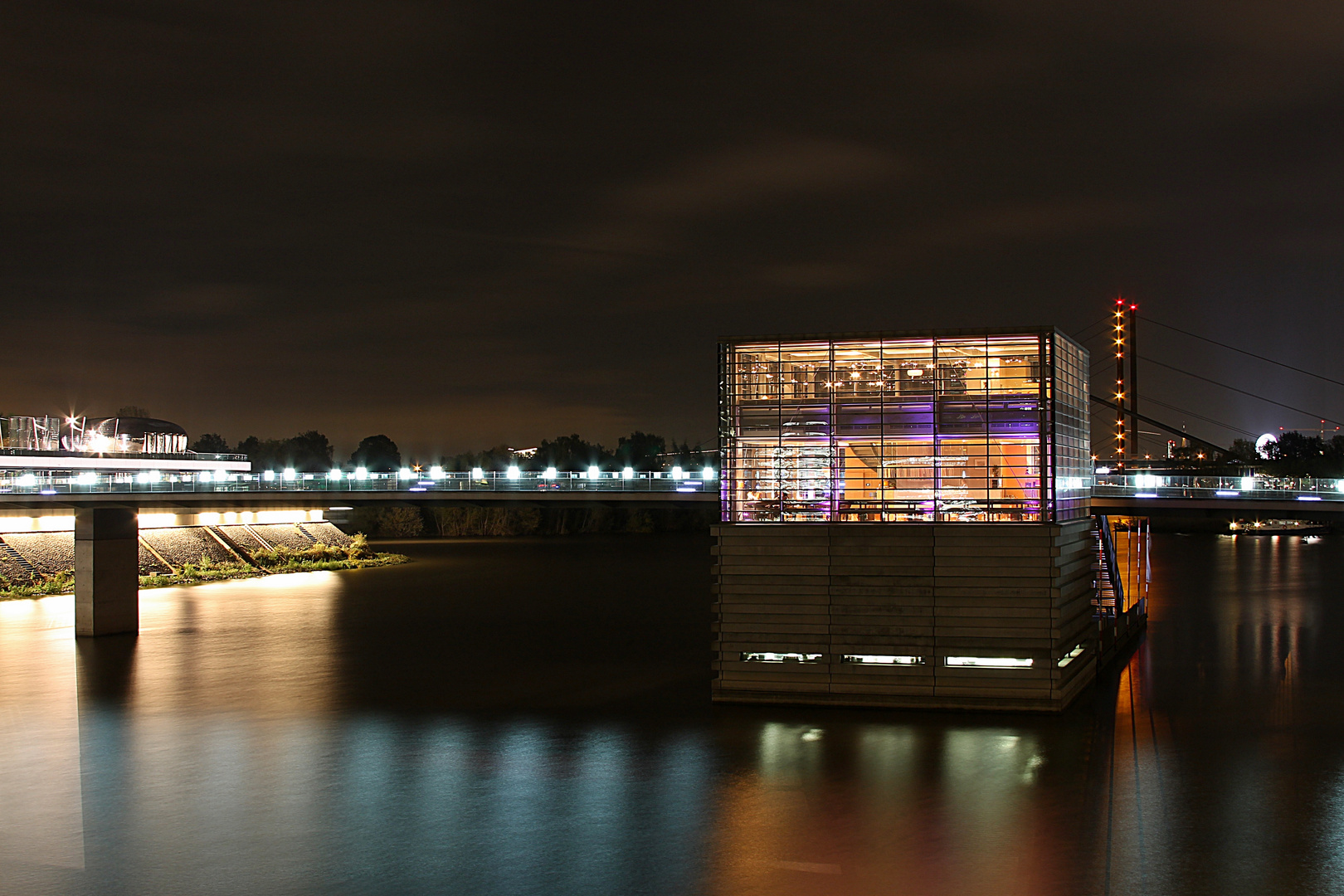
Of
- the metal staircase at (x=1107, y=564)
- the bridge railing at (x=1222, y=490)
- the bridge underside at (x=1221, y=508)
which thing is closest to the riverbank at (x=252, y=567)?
the metal staircase at (x=1107, y=564)

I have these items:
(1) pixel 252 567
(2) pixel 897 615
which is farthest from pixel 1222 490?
(1) pixel 252 567

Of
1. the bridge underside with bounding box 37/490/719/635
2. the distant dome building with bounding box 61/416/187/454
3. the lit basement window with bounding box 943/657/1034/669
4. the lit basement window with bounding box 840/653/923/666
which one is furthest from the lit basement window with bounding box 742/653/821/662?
the distant dome building with bounding box 61/416/187/454

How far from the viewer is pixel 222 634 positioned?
39250mm

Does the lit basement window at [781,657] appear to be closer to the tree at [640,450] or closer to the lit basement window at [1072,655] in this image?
the lit basement window at [1072,655]

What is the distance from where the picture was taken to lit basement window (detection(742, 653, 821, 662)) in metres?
23.7

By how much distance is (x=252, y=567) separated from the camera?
65.6 meters

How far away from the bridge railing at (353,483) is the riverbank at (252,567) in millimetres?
4247

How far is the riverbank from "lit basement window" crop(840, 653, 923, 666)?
1362 inches

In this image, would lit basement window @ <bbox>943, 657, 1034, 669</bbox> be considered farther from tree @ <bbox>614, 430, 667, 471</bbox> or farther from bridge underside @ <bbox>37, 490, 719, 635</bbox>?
tree @ <bbox>614, 430, 667, 471</bbox>

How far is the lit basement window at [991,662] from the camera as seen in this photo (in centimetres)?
2269

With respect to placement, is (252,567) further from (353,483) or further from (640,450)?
(640,450)

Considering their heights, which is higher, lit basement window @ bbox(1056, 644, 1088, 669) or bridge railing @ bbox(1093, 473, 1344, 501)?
bridge railing @ bbox(1093, 473, 1344, 501)

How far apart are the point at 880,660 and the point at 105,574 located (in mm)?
27796

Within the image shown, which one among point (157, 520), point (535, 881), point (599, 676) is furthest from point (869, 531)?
point (157, 520)
